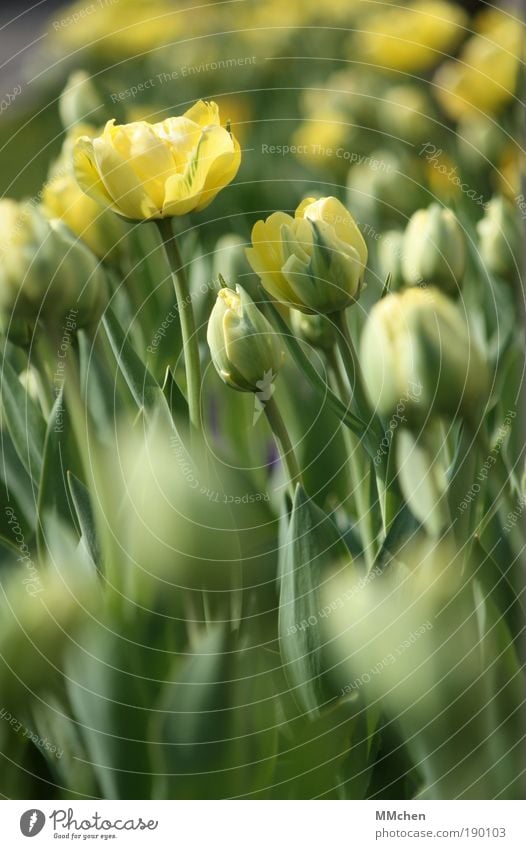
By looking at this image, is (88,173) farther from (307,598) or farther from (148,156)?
(307,598)

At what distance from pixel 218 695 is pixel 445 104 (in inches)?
10.8

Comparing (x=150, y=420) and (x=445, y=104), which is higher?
(x=445, y=104)

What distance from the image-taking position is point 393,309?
14.0 inches

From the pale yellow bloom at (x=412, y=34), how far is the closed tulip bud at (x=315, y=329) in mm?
140

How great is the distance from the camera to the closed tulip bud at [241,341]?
34cm

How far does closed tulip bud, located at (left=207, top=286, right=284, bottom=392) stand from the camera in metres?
0.34

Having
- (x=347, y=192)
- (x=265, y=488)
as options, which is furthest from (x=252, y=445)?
(x=347, y=192)

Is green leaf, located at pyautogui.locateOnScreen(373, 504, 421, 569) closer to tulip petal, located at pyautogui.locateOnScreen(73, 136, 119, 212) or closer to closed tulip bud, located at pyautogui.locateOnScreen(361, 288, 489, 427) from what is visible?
closed tulip bud, located at pyautogui.locateOnScreen(361, 288, 489, 427)

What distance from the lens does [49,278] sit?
36 centimetres
